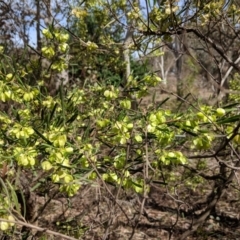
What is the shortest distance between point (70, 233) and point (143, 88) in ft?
4.55

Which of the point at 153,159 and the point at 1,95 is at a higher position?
the point at 1,95

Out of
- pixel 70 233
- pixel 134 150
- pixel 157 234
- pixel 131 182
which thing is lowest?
pixel 157 234

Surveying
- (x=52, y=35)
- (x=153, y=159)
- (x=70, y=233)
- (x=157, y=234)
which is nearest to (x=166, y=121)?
(x=153, y=159)

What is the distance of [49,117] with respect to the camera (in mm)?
2010

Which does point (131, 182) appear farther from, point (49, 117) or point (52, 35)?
point (52, 35)

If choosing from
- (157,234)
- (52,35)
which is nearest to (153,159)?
(52,35)

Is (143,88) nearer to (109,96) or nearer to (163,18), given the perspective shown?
(109,96)

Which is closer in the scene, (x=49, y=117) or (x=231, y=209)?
(x=49, y=117)

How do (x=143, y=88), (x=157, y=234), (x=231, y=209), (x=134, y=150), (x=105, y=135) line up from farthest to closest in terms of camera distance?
(x=231, y=209) < (x=157, y=234) < (x=143, y=88) < (x=105, y=135) < (x=134, y=150)

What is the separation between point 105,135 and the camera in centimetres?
231

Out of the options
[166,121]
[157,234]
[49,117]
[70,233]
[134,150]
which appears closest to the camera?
[166,121]

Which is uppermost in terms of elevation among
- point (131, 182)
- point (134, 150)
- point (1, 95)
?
point (1, 95)

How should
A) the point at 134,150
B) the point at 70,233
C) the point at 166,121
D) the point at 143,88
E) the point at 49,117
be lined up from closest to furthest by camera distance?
the point at 166,121 < the point at 49,117 < the point at 134,150 < the point at 143,88 < the point at 70,233

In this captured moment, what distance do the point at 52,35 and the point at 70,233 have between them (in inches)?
62.4
